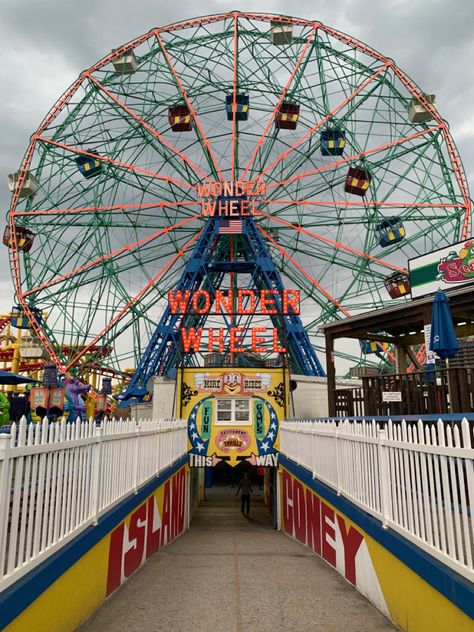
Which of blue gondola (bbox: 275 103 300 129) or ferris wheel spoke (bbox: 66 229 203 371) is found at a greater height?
blue gondola (bbox: 275 103 300 129)

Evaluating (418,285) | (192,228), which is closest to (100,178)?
(192,228)

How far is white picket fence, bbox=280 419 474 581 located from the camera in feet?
10.5

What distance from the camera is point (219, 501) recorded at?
74.6 feet

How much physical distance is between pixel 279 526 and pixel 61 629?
37.9 feet

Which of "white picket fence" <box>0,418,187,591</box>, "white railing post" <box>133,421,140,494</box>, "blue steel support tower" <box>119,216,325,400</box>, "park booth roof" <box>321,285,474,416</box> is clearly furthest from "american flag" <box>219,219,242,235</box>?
"white picket fence" <box>0,418,187,591</box>

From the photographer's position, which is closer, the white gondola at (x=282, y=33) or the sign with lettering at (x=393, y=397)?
the sign with lettering at (x=393, y=397)

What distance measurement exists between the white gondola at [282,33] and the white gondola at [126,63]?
30.4 feet

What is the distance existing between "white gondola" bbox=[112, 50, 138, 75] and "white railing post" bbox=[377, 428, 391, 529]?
109 feet

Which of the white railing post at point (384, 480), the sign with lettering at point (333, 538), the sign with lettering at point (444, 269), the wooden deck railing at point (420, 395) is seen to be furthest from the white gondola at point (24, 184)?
the white railing post at point (384, 480)

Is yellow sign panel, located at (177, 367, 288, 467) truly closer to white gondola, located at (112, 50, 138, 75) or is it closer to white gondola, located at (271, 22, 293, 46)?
white gondola, located at (112, 50, 138, 75)

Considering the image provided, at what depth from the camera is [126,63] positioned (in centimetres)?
3148

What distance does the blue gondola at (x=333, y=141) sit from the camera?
97.4 ft

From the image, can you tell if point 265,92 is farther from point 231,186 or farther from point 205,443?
point 205,443

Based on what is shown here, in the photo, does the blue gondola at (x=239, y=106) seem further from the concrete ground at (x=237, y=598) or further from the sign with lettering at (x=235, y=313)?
the concrete ground at (x=237, y=598)
